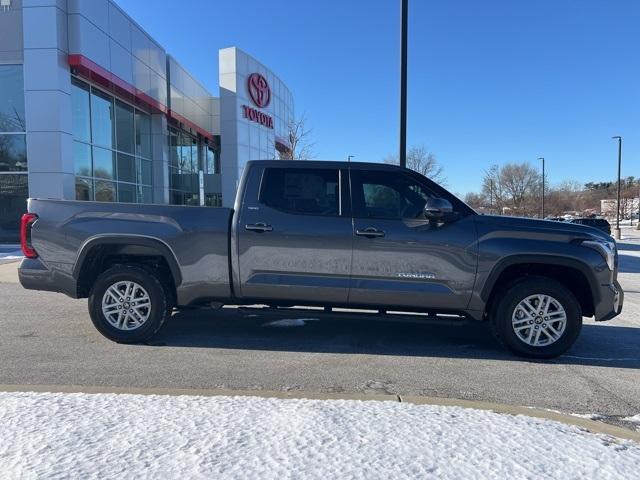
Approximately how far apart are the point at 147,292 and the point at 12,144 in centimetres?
1557

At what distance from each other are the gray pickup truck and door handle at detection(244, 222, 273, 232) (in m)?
0.02

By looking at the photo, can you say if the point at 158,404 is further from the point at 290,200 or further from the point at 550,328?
the point at 550,328

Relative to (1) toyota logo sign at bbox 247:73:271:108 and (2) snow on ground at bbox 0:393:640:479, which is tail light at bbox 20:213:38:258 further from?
(1) toyota logo sign at bbox 247:73:271:108

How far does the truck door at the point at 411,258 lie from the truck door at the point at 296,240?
16cm

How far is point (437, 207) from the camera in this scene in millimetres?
4719

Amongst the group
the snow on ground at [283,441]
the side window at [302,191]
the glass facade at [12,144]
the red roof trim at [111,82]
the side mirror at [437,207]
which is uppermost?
the red roof trim at [111,82]

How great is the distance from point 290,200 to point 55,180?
14.5 m

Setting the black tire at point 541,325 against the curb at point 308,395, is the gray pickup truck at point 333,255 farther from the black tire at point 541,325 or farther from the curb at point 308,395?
the curb at point 308,395

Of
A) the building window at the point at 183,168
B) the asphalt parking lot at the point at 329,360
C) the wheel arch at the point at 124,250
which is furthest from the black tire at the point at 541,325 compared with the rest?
the building window at the point at 183,168

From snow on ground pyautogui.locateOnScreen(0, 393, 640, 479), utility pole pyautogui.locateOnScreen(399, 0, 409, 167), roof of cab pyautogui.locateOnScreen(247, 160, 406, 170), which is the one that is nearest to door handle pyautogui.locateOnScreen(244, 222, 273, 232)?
roof of cab pyautogui.locateOnScreen(247, 160, 406, 170)

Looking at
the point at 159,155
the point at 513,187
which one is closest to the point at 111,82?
the point at 159,155

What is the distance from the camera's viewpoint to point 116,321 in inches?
208

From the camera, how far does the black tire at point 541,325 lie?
4883 mm

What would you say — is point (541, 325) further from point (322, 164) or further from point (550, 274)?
point (322, 164)
